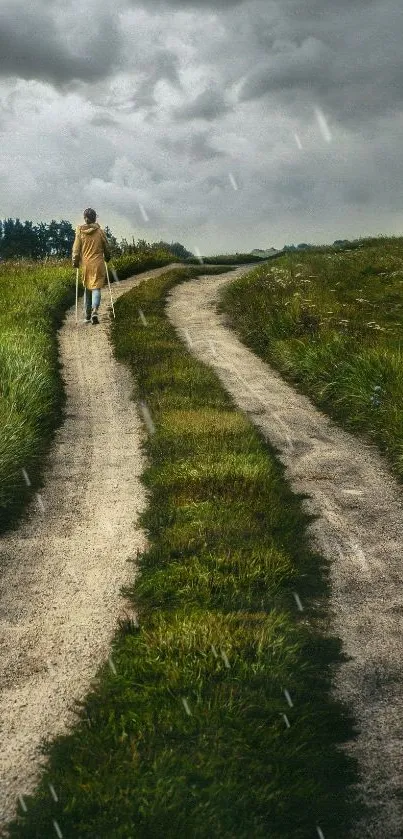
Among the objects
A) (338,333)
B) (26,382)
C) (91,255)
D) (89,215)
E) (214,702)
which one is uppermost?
(89,215)

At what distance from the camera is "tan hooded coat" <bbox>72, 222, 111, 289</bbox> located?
19.7 metres

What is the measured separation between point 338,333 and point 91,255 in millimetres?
7746

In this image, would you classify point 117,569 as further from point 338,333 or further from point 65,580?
point 338,333

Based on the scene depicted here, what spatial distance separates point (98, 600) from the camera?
6.02m

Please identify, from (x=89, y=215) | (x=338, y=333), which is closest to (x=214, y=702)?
(x=338, y=333)

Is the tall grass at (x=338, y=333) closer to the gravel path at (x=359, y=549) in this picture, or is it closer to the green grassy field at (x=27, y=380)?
the gravel path at (x=359, y=549)

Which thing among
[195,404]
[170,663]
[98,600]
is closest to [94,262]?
[195,404]

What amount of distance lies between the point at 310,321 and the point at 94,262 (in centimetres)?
631

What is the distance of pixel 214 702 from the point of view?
427 centimetres

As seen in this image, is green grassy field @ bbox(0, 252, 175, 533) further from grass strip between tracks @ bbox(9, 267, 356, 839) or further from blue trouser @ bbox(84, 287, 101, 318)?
grass strip between tracks @ bbox(9, 267, 356, 839)

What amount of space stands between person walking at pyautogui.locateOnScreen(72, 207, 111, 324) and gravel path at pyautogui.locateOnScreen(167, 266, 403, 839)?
5.61m

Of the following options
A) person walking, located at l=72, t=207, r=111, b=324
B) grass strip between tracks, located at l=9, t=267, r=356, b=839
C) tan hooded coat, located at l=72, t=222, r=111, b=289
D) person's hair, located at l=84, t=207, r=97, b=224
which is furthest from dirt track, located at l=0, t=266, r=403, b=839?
person's hair, located at l=84, t=207, r=97, b=224

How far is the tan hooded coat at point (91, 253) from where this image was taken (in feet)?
64.5

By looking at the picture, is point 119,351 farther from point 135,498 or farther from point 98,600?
point 98,600
